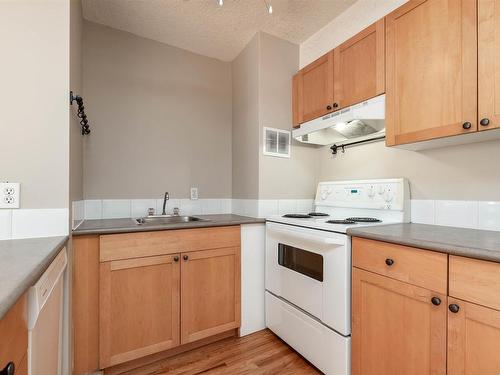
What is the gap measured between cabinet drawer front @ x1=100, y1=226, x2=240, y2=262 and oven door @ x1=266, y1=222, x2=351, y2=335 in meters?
0.33

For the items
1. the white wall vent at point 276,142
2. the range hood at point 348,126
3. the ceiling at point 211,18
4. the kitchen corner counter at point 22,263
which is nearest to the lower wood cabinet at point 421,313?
the range hood at point 348,126

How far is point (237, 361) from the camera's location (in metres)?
1.64

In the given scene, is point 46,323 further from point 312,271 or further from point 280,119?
point 280,119

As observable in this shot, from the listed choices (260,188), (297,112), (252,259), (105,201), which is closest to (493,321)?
(252,259)

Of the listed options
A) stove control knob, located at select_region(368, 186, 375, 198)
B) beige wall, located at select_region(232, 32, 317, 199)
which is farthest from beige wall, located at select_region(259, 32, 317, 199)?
stove control knob, located at select_region(368, 186, 375, 198)

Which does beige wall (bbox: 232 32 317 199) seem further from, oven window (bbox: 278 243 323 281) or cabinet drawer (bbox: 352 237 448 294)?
cabinet drawer (bbox: 352 237 448 294)

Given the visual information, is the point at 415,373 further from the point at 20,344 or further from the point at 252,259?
the point at 20,344

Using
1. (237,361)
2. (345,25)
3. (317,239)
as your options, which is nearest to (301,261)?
(317,239)

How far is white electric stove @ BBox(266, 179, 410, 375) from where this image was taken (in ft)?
4.51

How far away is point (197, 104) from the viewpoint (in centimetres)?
242

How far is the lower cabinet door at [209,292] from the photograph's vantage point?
1684 mm

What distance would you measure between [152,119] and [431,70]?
2.00 meters

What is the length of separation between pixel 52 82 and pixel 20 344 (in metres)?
1.18

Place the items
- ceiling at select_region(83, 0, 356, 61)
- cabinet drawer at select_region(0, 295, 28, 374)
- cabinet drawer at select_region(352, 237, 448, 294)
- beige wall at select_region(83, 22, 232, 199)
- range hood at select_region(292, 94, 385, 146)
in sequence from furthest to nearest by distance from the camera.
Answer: beige wall at select_region(83, 22, 232, 199)
ceiling at select_region(83, 0, 356, 61)
range hood at select_region(292, 94, 385, 146)
cabinet drawer at select_region(352, 237, 448, 294)
cabinet drawer at select_region(0, 295, 28, 374)
